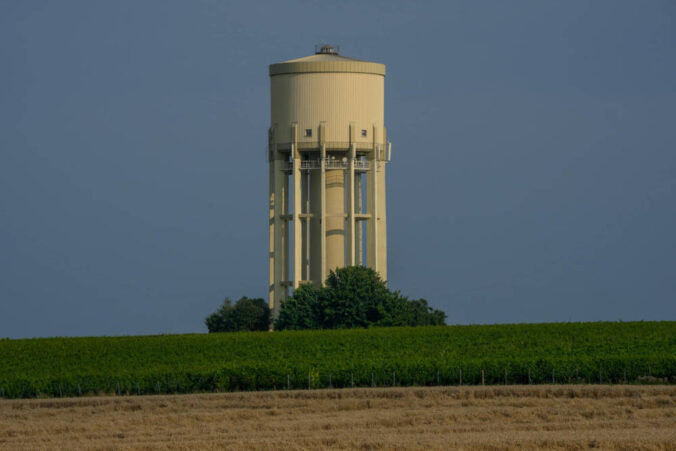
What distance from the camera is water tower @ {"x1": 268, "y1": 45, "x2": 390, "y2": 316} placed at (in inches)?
3472

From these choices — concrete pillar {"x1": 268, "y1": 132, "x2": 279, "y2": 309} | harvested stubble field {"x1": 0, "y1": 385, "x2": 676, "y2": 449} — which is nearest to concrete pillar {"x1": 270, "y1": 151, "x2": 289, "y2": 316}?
concrete pillar {"x1": 268, "y1": 132, "x2": 279, "y2": 309}

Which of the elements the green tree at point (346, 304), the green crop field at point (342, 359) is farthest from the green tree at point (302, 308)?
the green crop field at point (342, 359)

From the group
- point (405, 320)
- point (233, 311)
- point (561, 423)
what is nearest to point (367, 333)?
point (405, 320)

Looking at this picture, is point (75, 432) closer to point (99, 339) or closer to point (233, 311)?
point (99, 339)

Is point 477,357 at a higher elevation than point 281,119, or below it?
below

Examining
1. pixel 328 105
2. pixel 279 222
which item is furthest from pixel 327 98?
pixel 279 222

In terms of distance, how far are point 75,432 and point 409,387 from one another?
16086mm

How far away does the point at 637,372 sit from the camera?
232ft

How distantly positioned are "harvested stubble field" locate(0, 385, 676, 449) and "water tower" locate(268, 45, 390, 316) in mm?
21928

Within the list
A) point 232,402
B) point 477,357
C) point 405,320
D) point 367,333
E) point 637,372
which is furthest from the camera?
point 405,320

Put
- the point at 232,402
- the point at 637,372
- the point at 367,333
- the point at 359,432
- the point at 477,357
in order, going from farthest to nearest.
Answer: the point at 367,333, the point at 477,357, the point at 637,372, the point at 232,402, the point at 359,432

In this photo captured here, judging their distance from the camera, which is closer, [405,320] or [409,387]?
[409,387]

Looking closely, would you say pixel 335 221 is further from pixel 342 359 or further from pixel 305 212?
pixel 342 359

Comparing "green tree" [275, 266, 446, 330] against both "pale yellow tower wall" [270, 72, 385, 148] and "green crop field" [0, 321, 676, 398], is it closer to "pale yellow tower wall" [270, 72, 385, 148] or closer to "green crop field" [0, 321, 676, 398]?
"green crop field" [0, 321, 676, 398]
